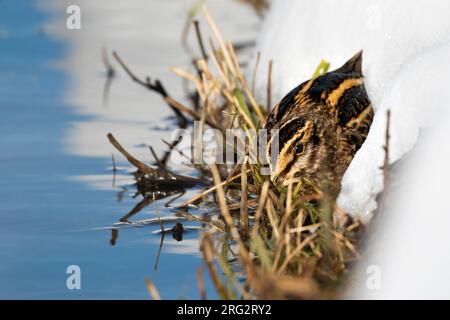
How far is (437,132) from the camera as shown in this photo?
4387 millimetres

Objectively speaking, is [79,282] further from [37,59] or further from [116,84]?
[37,59]

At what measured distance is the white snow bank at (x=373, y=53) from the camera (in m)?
4.73

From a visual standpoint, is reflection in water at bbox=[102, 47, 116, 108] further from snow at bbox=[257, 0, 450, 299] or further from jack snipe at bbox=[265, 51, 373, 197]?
jack snipe at bbox=[265, 51, 373, 197]

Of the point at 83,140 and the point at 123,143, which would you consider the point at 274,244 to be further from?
the point at 83,140

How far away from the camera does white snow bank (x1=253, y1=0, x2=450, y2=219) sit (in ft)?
15.5

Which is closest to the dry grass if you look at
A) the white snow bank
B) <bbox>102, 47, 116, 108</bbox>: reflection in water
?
the white snow bank

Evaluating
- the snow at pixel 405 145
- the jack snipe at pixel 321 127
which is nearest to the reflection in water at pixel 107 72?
the snow at pixel 405 145

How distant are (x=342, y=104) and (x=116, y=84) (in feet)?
9.64

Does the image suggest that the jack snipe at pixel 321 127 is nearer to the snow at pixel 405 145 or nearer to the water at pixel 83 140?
the snow at pixel 405 145

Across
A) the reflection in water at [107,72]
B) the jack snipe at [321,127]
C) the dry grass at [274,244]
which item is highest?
the reflection in water at [107,72]

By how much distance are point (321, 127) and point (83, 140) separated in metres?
1.88

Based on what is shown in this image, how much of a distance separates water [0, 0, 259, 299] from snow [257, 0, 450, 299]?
86cm

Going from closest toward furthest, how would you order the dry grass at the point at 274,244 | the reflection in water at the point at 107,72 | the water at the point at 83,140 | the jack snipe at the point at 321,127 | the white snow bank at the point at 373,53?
the dry grass at the point at 274,244 < the white snow bank at the point at 373,53 < the water at the point at 83,140 < the jack snipe at the point at 321,127 < the reflection in water at the point at 107,72
